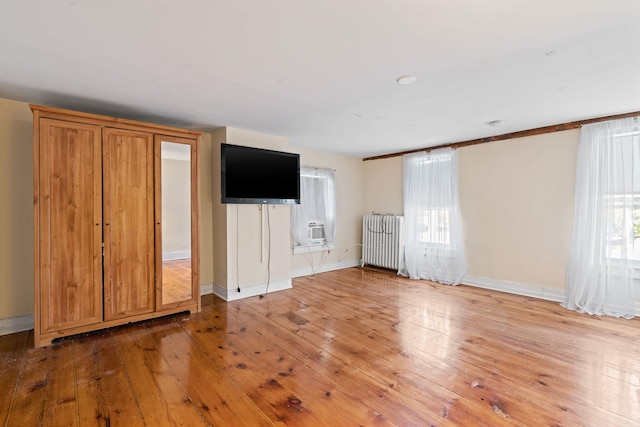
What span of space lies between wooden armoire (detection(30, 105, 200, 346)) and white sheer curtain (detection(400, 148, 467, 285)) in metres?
3.70

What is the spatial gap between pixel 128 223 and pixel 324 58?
2504 mm

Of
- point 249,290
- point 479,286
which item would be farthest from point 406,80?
point 479,286

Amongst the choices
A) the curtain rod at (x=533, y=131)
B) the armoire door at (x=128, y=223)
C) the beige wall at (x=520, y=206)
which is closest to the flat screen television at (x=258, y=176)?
the armoire door at (x=128, y=223)

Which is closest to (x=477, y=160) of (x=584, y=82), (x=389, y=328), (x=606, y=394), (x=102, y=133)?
(x=584, y=82)

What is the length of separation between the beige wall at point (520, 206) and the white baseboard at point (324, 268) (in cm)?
223

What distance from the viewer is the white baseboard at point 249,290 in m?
3.96

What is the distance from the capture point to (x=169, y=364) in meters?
2.32

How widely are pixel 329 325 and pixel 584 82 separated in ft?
10.5

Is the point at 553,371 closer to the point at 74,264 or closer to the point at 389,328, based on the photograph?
the point at 389,328

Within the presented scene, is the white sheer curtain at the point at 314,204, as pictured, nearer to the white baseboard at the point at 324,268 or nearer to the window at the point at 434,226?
the white baseboard at the point at 324,268

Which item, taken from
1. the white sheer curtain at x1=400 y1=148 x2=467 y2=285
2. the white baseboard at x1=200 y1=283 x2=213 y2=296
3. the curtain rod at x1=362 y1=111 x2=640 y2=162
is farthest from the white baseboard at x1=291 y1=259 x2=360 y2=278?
the curtain rod at x1=362 y1=111 x2=640 y2=162

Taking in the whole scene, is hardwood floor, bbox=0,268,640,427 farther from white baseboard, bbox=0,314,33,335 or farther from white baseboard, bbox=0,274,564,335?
white baseboard, bbox=0,274,564,335

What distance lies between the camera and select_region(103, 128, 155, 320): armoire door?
2.90m

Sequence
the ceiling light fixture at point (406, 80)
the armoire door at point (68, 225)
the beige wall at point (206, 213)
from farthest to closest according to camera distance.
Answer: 1. the beige wall at point (206, 213)
2. the armoire door at point (68, 225)
3. the ceiling light fixture at point (406, 80)
